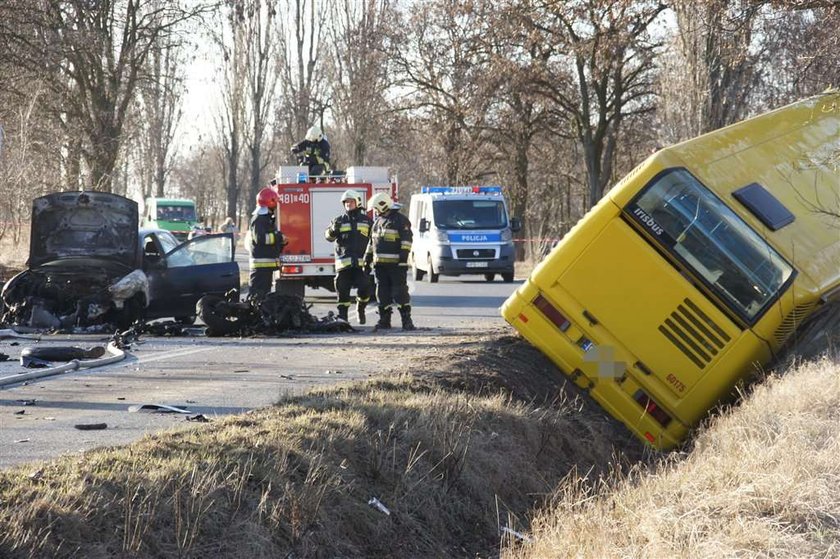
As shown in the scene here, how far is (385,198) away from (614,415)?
20.2ft

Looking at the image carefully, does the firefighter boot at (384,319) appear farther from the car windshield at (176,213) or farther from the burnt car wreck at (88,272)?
the car windshield at (176,213)

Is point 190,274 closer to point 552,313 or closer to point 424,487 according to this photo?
point 552,313

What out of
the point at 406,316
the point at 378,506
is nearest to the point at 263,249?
the point at 406,316

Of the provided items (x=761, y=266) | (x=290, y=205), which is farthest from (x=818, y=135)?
(x=290, y=205)

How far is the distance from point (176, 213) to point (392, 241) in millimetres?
32042

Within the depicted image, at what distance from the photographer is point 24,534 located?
16.9 feet

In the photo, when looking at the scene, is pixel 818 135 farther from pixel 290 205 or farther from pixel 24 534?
pixel 290 205

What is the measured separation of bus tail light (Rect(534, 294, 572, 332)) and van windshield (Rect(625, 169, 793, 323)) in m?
1.08

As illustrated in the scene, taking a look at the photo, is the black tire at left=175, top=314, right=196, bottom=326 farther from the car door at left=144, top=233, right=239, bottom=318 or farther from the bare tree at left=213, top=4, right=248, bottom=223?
the bare tree at left=213, top=4, right=248, bottom=223

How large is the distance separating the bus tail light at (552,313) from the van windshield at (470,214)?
1877 cm

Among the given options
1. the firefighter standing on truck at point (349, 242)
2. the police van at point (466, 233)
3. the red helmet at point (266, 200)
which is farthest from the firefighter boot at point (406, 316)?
the police van at point (466, 233)

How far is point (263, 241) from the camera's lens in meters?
16.5

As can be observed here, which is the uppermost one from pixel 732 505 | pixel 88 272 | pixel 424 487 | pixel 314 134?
pixel 314 134

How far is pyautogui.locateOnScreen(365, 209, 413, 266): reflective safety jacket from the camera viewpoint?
16.1m
